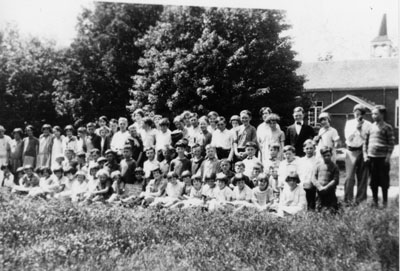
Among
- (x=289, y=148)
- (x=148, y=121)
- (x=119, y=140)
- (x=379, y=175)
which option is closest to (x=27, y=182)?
(x=119, y=140)

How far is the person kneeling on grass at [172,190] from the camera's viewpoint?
295 inches

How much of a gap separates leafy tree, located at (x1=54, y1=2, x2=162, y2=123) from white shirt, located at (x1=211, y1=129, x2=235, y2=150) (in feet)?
9.34

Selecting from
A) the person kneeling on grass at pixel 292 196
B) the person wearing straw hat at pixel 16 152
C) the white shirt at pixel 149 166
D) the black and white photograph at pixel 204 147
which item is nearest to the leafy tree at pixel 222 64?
the black and white photograph at pixel 204 147

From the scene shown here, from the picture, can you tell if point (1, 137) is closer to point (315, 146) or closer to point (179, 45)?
point (179, 45)

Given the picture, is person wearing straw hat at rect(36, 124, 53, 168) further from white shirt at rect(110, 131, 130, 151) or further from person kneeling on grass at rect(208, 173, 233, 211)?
person kneeling on grass at rect(208, 173, 233, 211)

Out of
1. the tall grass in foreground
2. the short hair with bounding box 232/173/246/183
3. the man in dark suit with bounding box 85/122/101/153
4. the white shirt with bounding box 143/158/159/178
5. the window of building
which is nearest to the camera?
the tall grass in foreground

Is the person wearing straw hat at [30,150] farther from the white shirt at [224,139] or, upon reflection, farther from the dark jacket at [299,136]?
the dark jacket at [299,136]

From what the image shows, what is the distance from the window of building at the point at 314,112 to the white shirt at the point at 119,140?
3.37 m

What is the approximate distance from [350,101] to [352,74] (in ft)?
4.69

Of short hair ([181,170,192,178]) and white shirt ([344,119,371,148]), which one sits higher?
white shirt ([344,119,371,148])

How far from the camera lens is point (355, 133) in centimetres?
655

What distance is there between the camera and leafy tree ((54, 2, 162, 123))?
28.5 ft

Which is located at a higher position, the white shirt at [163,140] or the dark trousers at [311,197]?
the white shirt at [163,140]

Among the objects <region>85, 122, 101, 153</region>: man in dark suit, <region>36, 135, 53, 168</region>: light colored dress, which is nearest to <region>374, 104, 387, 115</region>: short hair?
<region>85, 122, 101, 153</region>: man in dark suit
